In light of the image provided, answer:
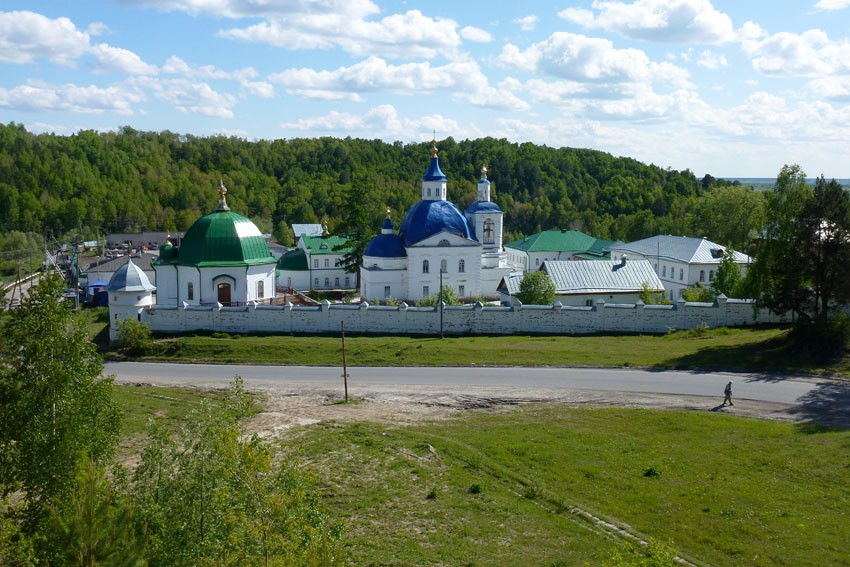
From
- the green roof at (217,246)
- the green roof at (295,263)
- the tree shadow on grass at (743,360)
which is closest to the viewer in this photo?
the tree shadow on grass at (743,360)

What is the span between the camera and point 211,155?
455 feet

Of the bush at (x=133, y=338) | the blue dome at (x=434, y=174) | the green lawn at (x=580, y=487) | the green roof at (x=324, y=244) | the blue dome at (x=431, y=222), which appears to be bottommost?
the green lawn at (x=580, y=487)

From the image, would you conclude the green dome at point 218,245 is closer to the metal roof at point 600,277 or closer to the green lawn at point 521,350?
the green lawn at point 521,350

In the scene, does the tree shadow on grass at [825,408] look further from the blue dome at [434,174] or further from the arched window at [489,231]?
the arched window at [489,231]

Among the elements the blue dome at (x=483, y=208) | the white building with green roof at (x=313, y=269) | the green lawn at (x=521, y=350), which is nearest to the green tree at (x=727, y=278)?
the green lawn at (x=521, y=350)

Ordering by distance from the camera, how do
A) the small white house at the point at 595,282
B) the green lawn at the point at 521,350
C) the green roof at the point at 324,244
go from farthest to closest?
1. the green roof at the point at 324,244
2. the small white house at the point at 595,282
3. the green lawn at the point at 521,350

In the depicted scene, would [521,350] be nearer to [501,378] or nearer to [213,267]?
[501,378]

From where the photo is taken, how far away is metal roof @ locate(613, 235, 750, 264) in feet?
179

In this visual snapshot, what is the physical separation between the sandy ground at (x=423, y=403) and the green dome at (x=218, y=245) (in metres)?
13.8

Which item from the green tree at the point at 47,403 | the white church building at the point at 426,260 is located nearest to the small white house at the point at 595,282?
the white church building at the point at 426,260

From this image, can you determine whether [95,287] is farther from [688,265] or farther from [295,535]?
[295,535]

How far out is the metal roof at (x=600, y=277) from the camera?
45.5m

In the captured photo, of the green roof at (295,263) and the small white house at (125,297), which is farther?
the green roof at (295,263)

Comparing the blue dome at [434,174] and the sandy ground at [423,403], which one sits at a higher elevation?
the blue dome at [434,174]
